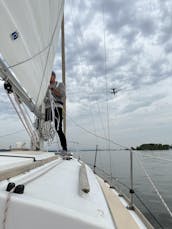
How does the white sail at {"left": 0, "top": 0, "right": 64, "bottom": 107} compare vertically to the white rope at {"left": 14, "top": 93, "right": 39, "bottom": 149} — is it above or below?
above

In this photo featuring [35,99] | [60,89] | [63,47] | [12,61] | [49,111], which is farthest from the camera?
Result: [63,47]

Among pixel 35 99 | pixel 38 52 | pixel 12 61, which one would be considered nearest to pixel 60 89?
pixel 35 99

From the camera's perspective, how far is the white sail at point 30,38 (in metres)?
1.91

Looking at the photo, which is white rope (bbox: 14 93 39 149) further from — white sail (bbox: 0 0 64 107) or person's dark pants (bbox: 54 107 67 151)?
person's dark pants (bbox: 54 107 67 151)

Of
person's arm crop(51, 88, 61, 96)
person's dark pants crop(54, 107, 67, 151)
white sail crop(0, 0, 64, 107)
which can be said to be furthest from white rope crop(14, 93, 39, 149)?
person's arm crop(51, 88, 61, 96)

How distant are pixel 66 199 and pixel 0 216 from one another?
319mm

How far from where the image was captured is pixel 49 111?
388 centimetres

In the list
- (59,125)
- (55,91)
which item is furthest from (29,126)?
(55,91)

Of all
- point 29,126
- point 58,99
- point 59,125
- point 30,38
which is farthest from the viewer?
point 58,99

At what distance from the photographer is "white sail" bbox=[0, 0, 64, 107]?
75.1 inches

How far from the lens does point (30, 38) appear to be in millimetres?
2207

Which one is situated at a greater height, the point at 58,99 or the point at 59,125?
the point at 58,99

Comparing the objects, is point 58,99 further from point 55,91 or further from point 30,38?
point 30,38

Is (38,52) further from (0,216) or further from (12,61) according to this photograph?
(0,216)
